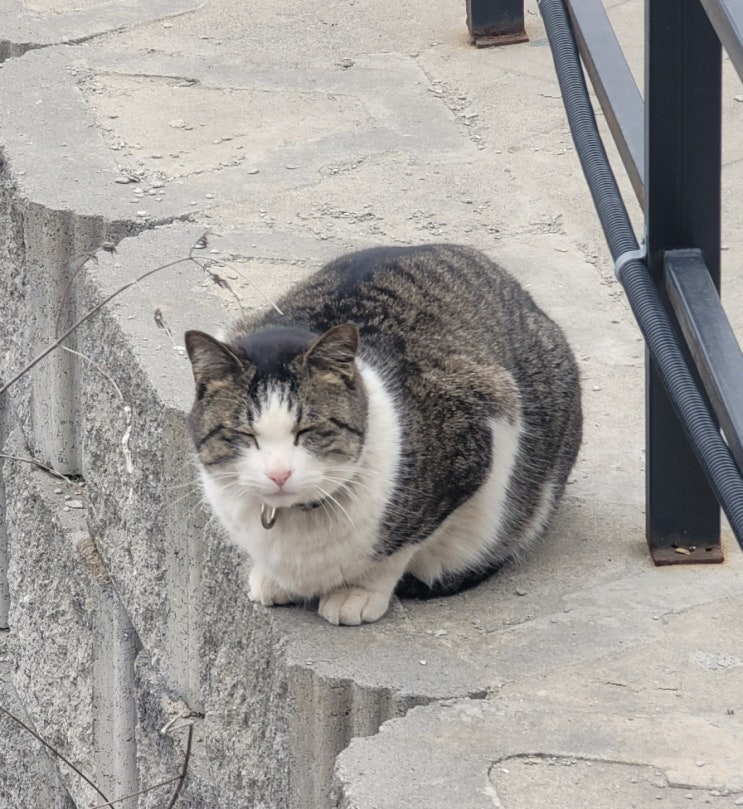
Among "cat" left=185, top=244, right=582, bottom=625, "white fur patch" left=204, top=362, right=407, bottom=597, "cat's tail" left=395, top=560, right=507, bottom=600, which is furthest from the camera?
"cat's tail" left=395, top=560, right=507, bottom=600

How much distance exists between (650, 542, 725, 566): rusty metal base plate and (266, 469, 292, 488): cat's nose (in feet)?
3.09

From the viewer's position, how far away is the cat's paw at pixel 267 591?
3.00 metres

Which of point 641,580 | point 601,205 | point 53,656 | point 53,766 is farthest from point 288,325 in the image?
point 53,766

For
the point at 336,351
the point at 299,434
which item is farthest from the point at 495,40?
the point at 299,434

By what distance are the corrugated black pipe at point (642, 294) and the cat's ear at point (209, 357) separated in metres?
0.75

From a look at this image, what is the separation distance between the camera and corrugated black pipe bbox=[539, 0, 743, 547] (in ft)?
8.11

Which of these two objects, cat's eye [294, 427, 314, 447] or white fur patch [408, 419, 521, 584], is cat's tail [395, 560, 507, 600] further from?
cat's eye [294, 427, 314, 447]

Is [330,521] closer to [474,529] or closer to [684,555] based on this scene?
[474,529]

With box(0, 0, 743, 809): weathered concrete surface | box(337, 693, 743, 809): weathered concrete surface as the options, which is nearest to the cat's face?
box(0, 0, 743, 809): weathered concrete surface

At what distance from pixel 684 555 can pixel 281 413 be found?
100 centimetres

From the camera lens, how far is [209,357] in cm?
279

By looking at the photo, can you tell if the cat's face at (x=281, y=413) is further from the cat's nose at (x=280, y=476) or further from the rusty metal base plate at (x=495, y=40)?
the rusty metal base plate at (x=495, y=40)

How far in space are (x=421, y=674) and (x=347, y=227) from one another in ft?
6.93

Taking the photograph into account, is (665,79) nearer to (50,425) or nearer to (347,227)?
(347,227)
